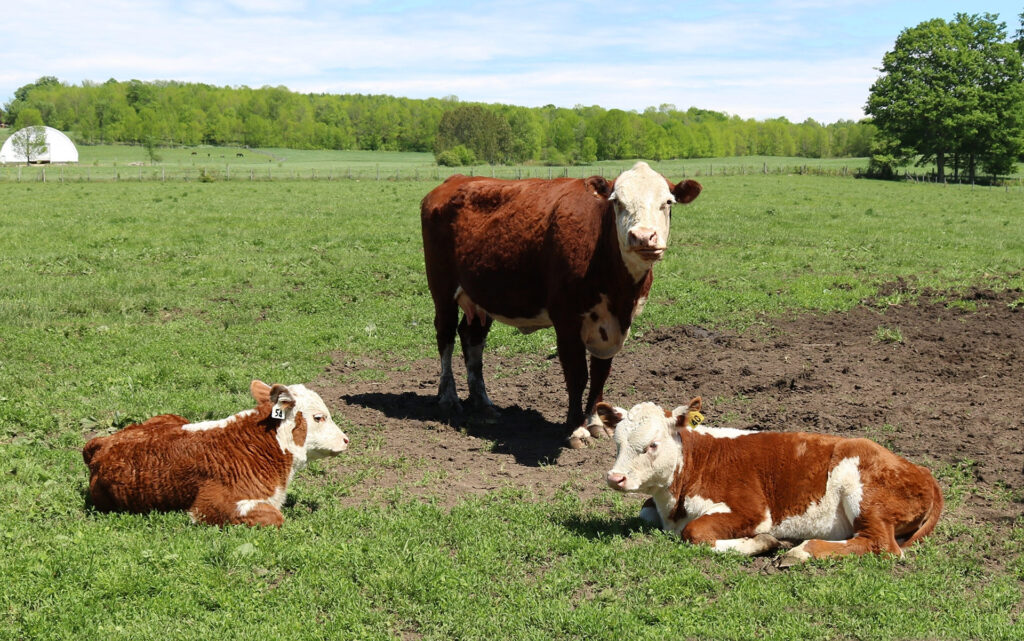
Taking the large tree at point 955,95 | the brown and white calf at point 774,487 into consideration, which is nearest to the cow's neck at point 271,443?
the brown and white calf at point 774,487

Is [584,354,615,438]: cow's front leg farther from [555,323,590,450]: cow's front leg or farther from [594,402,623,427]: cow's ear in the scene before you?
[594,402,623,427]: cow's ear

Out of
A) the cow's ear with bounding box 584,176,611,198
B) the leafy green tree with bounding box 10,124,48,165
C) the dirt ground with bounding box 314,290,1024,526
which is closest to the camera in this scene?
the dirt ground with bounding box 314,290,1024,526

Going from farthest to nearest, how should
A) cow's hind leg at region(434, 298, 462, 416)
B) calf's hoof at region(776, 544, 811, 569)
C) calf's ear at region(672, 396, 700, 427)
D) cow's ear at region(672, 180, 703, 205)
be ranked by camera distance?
cow's hind leg at region(434, 298, 462, 416), cow's ear at region(672, 180, 703, 205), calf's ear at region(672, 396, 700, 427), calf's hoof at region(776, 544, 811, 569)

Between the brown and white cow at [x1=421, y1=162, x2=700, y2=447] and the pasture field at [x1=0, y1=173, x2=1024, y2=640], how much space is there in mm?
915

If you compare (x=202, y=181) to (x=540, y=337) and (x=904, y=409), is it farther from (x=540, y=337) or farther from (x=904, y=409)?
(x=904, y=409)

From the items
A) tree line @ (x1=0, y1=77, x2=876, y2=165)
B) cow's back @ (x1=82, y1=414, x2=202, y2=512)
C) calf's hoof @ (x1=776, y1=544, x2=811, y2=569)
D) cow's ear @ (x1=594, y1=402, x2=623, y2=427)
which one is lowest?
calf's hoof @ (x1=776, y1=544, x2=811, y2=569)

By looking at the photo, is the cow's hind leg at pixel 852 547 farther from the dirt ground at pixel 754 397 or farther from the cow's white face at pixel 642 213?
the cow's white face at pixel 642 213

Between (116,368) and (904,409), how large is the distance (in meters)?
9.55

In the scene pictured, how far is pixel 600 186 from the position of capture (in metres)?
9.17

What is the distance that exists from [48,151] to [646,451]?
125176 mm

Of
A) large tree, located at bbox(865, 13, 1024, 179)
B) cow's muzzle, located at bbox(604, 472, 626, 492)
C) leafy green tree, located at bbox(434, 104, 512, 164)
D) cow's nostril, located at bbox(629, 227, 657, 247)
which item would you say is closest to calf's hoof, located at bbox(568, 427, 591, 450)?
cow's nostril, located at bbox(629, 227, 657, 247)

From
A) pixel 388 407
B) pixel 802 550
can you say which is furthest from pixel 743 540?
pixel 388 407

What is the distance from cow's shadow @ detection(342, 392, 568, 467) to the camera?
30.5 ft

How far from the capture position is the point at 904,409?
383 inches
